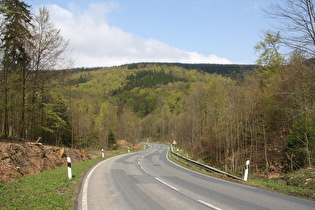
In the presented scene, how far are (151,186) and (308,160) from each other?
→ 36.4 feet

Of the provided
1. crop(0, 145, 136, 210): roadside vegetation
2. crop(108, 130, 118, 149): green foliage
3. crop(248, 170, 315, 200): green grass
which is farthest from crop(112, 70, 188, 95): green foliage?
crop(248, 170, 315, 200): green grass

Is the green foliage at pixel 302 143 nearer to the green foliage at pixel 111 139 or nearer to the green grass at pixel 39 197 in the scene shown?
the green grass at pixel 39 197

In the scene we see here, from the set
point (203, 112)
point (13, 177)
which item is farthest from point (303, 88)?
point (203, 112)

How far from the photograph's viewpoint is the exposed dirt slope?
11.1m

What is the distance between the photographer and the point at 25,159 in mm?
13438

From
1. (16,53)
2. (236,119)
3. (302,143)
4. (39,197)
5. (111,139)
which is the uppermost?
(16,53)

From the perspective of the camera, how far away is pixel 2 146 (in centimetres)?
1265

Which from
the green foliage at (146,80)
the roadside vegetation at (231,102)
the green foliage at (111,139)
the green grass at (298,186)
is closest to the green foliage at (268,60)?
the roadside vegetation at (231,102)

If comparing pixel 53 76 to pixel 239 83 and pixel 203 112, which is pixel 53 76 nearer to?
pixel 239 83

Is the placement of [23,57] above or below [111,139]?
above

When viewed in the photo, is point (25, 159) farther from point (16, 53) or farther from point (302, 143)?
point (302, 143)

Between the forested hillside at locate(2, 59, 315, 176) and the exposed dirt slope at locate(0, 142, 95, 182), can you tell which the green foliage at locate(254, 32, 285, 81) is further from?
the exposed dirt slope at locate(0, 142, 95, 182)

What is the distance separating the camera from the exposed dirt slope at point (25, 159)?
36.5 feet

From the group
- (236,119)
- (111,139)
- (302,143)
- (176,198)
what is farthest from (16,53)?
(111,139)
